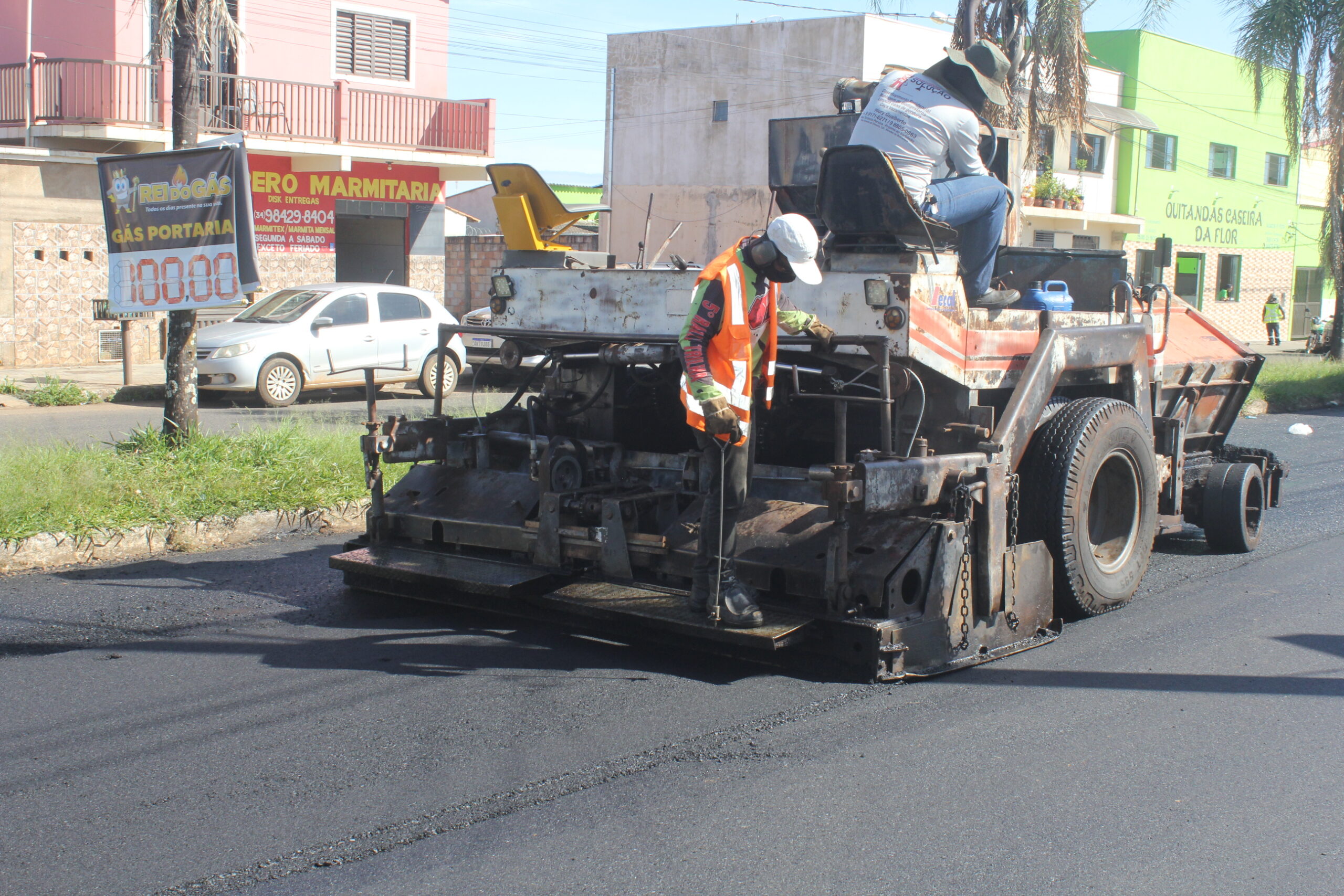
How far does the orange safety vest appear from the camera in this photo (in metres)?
4.98

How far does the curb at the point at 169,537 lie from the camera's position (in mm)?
6777

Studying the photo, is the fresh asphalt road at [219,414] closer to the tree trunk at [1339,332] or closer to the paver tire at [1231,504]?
the paver tire at [1231,504]

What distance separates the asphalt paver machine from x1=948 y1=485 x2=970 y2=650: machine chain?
0.01 metres

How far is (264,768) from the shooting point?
4047mm

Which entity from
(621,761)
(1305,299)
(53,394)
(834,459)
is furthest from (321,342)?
(1305,299)

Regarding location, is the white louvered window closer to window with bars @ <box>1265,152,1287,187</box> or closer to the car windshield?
the car windshield

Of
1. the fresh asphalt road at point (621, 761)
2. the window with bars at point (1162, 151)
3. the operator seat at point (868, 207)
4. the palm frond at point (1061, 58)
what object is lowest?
the fresh asphalt road at point (621, 761)

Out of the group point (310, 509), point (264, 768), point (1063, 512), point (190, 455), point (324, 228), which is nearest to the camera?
point (264, 768)

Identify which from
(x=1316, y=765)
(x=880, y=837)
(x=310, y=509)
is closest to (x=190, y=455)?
(x=310, y=509)

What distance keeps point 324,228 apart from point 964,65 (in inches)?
690

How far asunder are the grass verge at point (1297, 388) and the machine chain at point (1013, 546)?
1245 centimetres

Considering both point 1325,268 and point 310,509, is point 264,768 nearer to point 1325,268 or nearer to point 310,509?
point 310,509

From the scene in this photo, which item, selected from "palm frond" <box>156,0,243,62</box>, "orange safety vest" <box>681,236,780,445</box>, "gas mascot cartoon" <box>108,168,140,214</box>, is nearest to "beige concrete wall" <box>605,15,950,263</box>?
"palm frond" <box>156,0,243,62</box>

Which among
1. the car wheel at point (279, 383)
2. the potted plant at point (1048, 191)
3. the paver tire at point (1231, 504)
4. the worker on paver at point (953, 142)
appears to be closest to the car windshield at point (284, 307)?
the car wheel at point (279, 383)
